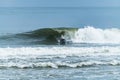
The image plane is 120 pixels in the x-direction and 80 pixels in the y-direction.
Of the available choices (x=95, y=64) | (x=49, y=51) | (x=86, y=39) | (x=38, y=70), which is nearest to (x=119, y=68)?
(x=95, y=64)

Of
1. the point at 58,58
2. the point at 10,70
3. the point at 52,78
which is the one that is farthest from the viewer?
the point at 58,58

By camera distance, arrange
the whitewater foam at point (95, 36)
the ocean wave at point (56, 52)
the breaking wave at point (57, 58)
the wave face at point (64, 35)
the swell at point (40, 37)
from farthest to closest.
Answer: the whitewater foam at point (95, 36)
the wave face at point (64, 35)
the swell at point (40, 37)
the ocean wave at point (56, 52)
the breaking wave at point (57, 58)

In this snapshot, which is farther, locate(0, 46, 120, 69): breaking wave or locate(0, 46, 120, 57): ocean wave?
locate(0, 46, 120, 57): ocean wave

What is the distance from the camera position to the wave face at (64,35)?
4373 cm

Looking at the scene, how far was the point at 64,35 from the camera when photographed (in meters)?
47.2

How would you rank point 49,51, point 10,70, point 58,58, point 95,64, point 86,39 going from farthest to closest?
point 86,39 < point 49,51 < point 58,58 < point 95,64 < point 10,70

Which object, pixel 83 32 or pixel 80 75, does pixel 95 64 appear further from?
pixel 83 32

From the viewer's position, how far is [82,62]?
2603 centimetres

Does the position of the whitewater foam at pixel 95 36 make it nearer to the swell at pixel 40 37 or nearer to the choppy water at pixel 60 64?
the swell at pixel 40 37

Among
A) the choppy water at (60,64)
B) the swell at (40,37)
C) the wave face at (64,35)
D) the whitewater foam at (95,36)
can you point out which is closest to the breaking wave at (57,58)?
the choppy water at (60,64)

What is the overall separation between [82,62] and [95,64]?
730 millimetres

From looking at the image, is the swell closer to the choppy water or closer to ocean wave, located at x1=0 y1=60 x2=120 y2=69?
the choppy water

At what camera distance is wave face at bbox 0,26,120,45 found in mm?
43731

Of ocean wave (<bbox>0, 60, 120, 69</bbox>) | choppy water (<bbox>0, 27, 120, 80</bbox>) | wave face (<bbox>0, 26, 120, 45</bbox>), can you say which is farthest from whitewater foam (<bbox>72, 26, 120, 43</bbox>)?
ocean wave (<bbox>0, 60, 120, 69</bbox>)
